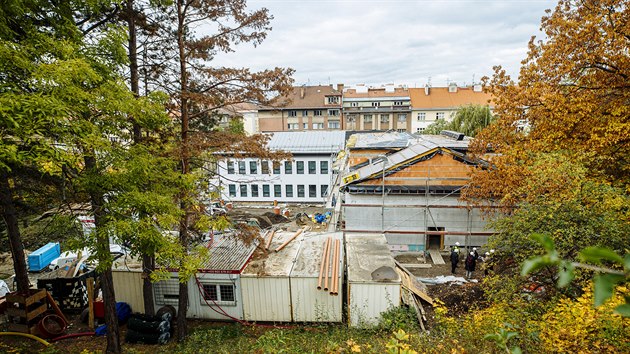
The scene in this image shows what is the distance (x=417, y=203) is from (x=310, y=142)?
747 inches

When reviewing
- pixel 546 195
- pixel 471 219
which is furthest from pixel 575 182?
pixel 471 219

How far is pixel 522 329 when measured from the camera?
25.4 ft

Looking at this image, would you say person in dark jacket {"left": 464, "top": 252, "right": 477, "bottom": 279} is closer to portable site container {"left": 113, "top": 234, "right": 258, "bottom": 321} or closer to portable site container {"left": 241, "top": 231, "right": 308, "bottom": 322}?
portable site container {"left": 241, "top": 231, "right": 308, "bottom": 322}

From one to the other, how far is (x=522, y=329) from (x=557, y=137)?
9.30 meters

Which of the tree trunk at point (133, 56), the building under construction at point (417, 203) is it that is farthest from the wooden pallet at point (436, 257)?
the tree trunk at point (133, 56)

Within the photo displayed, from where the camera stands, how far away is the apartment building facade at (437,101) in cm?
6022

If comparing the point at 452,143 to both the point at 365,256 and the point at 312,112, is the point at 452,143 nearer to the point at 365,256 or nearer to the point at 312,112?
the point at 365,256

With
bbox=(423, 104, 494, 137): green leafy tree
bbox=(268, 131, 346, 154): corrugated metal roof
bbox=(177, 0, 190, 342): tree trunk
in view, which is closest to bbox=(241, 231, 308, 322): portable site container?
bbox=(177, 0, 190, 342): tree trunk

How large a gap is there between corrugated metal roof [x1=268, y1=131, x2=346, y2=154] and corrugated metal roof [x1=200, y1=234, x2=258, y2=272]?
21.6 metres

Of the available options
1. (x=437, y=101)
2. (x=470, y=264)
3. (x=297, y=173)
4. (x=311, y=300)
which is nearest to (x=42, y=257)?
(x=311, y=300)

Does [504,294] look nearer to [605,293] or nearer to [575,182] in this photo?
[575,182]

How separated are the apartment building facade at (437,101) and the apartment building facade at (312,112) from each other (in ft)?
45.8

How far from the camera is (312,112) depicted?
60094 mm

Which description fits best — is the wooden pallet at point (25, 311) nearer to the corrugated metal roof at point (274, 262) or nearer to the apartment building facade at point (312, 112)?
the corrugated metal roof at point (274, 262)
